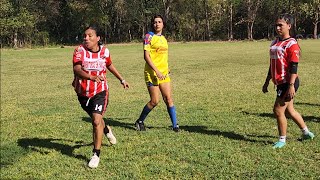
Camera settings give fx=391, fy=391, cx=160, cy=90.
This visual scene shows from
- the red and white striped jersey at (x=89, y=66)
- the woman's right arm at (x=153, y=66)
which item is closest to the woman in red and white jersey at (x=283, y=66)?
the woman's right arm at (x=153, y=66)

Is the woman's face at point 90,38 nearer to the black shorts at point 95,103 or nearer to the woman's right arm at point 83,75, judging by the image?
the woman's right arm at point 83,75

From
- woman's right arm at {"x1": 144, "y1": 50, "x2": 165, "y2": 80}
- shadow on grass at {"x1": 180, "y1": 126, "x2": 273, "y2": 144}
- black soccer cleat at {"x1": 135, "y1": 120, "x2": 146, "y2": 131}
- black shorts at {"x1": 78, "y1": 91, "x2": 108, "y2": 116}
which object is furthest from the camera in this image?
black soccer cleat at {"x1": 135, "y1": 120, "x2": 146, "y2": 131}

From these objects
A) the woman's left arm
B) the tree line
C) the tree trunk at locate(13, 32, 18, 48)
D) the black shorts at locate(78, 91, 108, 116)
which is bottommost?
the black shorts at locate(78, 91, 108, 116)

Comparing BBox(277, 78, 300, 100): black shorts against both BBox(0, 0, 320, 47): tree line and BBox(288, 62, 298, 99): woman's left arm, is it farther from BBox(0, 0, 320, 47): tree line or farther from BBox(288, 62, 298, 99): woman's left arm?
BBox(0, 0, 320, 47): tree line

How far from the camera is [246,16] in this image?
189 feet

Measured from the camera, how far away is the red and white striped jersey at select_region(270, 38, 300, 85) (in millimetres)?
5363

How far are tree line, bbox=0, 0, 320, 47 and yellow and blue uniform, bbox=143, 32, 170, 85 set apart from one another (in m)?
48.8

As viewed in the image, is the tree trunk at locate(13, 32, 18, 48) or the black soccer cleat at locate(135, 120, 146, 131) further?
the tree trunk at locate(13, 32, 18, 48)

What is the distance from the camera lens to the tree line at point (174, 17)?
183 ft

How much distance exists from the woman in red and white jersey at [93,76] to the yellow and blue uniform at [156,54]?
54.9 inches

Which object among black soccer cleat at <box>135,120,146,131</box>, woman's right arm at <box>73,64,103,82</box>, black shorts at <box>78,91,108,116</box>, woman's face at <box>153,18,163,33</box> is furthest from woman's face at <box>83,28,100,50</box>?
black soccer cleat at <box>135,120,146,131</box>

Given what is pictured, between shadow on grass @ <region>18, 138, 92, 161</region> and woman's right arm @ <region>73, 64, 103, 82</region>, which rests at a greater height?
woman's right arm @ <region>73, 64, 103, 82</region>

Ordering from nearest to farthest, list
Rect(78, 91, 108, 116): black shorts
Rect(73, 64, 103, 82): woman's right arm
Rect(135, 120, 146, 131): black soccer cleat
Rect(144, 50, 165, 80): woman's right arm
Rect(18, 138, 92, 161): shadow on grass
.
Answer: Rect(73, 64, 103, 82): woman's right arm
Rect(78, 91, 108, 116): black shorts
Rect(18, 138, 92, 161): shadow on grass
Rect(144, 50, 165, 80): woman's right arm
Rect(135, 120, 146, 131): black soccer cleat

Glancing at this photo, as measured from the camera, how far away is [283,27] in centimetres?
546
